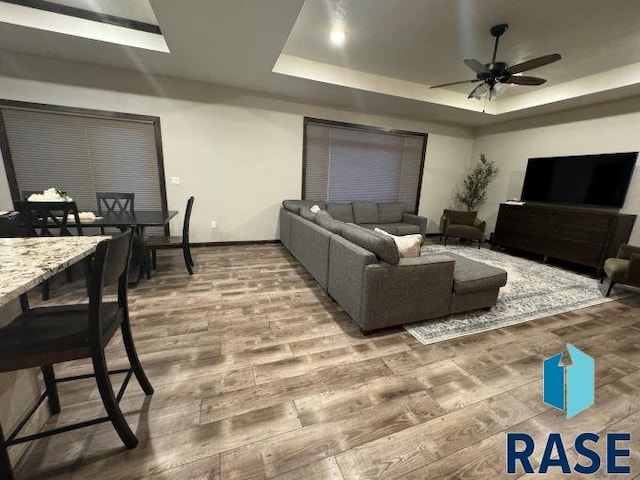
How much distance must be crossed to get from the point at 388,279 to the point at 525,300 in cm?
197

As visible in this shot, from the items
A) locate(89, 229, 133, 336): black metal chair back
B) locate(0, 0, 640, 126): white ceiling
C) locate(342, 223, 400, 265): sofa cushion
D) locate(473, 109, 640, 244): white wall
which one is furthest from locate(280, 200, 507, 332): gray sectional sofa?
locate(473, 109, 640, 244): white wall

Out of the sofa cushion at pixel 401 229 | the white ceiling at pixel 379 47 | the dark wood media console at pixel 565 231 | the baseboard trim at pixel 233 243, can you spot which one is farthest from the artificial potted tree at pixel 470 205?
the baseboard trim at pixel 233 243

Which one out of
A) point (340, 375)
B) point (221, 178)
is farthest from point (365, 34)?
point (340, 375)

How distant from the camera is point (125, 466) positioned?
3.72 feet

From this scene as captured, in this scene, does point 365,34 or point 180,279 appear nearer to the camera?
point 365,34

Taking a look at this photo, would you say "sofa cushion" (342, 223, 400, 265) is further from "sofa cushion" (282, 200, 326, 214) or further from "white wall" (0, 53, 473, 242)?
"white wall" (0, 53, 473, 242)

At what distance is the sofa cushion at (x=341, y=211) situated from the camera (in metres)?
4.83

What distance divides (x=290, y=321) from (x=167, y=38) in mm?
3140

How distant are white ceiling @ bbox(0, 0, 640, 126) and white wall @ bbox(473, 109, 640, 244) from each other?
0.39 metres

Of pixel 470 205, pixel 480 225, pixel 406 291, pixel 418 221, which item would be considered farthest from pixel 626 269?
pixel 470 205

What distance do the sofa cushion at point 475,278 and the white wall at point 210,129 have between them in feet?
10.6

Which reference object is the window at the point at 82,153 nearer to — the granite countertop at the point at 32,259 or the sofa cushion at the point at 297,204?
the sofa cushion at the point at 297,204

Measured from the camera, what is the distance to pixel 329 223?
2.82 m

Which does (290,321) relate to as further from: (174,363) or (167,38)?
(167,38)
